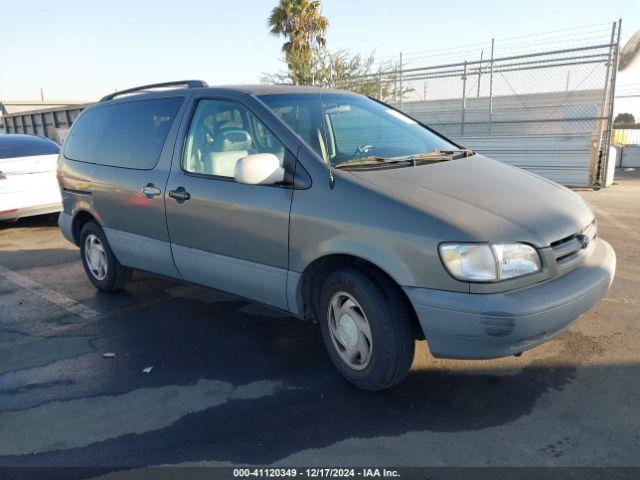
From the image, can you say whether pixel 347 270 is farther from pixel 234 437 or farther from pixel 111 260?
pixel 111 260

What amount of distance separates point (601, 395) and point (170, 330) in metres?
3.02

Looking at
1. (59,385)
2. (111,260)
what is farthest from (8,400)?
(111,260)

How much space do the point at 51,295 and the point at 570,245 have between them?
4597 mm

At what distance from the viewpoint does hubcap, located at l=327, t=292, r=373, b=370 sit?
303 centimetres

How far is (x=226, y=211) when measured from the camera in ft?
11.6

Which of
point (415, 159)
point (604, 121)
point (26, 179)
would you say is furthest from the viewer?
point (604, 121)

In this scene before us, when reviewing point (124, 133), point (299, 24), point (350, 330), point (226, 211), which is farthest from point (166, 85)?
point (299, 24)

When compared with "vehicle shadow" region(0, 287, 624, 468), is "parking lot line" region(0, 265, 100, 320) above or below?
below

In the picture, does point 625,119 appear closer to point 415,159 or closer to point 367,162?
point 415,159

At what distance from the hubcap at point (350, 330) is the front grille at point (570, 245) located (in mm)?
1077

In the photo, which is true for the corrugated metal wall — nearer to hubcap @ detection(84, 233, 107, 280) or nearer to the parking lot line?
the parking lot line

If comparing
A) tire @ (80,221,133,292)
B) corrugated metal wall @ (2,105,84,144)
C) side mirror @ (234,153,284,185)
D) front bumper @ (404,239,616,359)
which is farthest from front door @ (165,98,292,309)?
corrugated metal wall @ (2,105,84,144)

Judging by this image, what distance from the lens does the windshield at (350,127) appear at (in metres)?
3.42

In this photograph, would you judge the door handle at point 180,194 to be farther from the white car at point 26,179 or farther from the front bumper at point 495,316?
the white car at point 26,179
